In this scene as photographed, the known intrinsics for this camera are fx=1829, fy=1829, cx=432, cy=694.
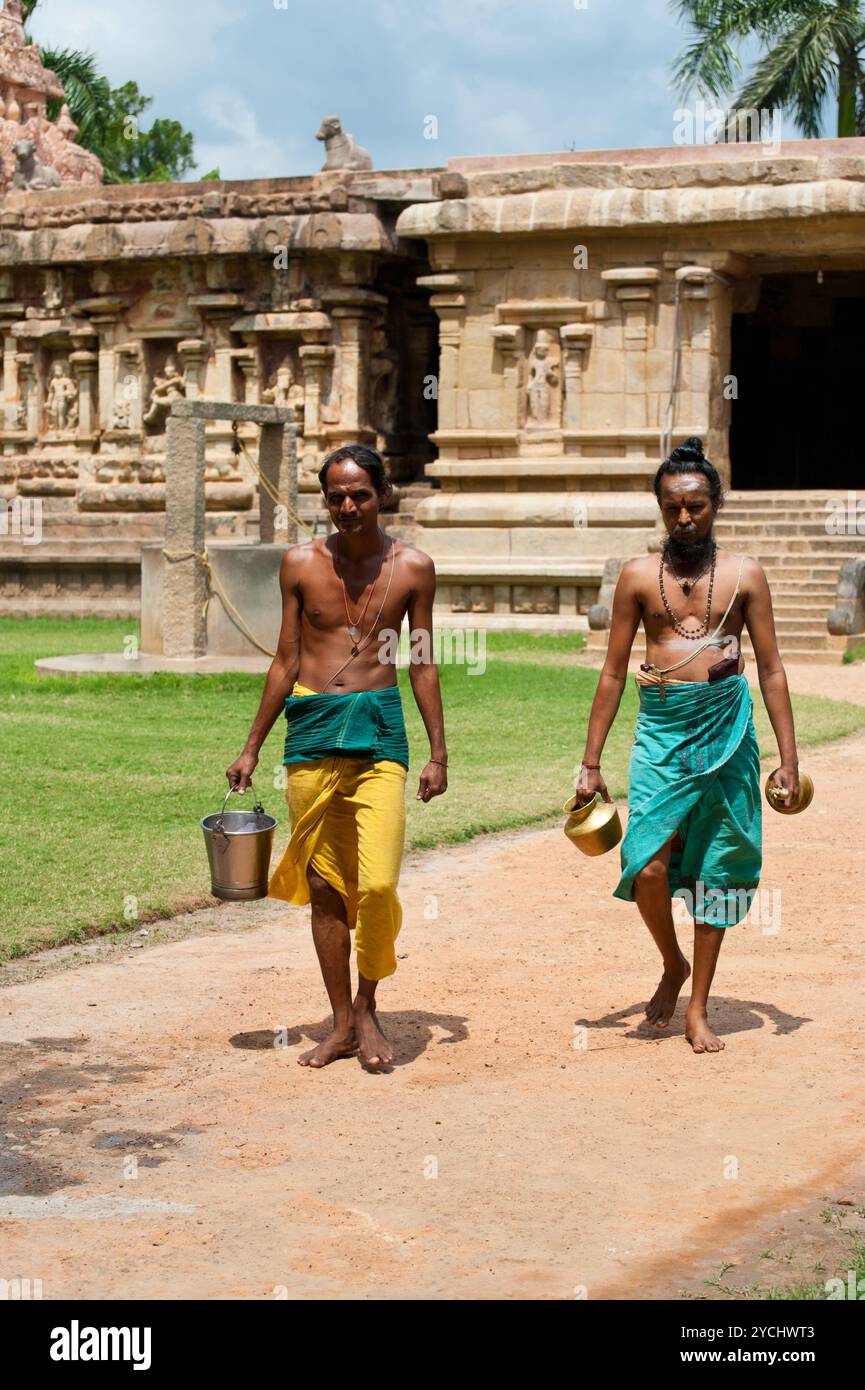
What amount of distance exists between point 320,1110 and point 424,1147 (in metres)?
0.41

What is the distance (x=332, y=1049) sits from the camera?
5.02 meters

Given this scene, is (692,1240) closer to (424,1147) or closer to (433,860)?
(424,1147)

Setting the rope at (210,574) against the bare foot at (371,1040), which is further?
the rope at (210,574)

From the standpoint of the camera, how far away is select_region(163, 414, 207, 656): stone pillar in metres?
14.9

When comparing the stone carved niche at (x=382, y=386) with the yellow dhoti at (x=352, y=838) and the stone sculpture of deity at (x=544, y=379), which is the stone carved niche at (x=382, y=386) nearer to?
the stone sculpture of deity at (x=544, y=379)

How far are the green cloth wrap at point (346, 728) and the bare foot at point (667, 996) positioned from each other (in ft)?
3.39

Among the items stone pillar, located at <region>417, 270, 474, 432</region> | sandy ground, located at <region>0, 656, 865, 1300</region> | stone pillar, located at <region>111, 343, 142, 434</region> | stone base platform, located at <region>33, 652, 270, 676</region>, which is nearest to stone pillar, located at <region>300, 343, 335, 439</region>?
stone pillar, located at <region>417, 270, 474, 432</region>

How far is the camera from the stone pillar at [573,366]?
20.3m

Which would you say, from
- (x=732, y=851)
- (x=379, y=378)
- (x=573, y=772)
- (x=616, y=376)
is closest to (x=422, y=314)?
(x=379, y=378)

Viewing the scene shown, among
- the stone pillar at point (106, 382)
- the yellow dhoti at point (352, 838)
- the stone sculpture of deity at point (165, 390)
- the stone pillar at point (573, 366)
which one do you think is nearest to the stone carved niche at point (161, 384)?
the stone sculpture of deity at point (165, 390)

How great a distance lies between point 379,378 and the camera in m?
22.6

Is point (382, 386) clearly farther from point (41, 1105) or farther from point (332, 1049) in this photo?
point (41, 1105)

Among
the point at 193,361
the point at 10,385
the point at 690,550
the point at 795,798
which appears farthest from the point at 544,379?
the point at 795,798

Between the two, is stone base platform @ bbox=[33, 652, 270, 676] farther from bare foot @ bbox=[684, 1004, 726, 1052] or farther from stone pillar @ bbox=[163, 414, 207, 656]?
bare foot @ bbox=[684, 1004, 726, 1052]
